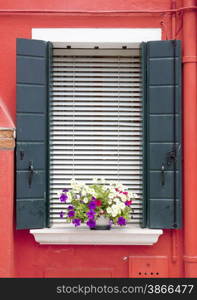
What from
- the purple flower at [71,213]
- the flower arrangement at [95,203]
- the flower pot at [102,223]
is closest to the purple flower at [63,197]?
the flower arrangement at [95,203]

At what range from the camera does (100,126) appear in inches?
240

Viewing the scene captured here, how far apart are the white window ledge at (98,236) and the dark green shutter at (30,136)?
5.1 inches

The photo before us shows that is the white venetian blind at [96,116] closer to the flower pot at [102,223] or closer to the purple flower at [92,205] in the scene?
the flower pot at [102,223]

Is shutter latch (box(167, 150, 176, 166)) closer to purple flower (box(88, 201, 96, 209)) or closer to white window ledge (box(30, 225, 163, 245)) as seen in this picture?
white window ledge (box(30, 225, 163, 245))

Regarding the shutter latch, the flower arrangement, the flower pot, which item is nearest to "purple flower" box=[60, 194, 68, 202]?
the flower arrangement

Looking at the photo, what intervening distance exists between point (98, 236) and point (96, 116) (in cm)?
122

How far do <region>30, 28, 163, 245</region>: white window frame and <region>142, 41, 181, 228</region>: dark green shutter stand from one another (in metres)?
0.16

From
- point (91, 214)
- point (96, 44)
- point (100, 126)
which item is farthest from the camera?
point (100, 126)

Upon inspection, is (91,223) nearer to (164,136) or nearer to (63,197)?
(63,197)

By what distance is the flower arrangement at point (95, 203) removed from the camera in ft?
18.6

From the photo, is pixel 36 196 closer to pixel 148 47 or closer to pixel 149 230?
pixel 149 230

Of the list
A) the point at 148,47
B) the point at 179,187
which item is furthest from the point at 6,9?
the point at 179,187

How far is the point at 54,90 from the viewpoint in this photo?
607cm

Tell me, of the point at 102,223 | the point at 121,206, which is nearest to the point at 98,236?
the point at 102,223
